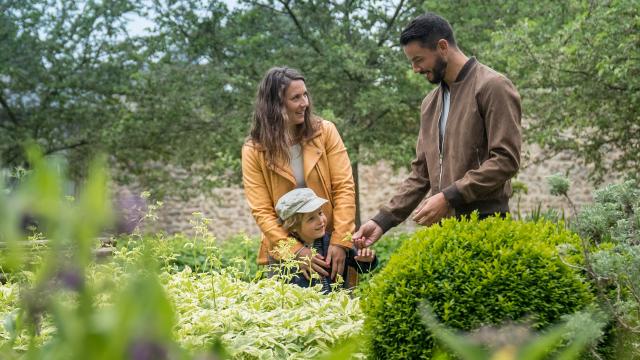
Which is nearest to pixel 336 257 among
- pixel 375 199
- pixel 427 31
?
pixel 427 31

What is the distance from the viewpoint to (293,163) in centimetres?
407

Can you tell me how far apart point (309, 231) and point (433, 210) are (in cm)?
76

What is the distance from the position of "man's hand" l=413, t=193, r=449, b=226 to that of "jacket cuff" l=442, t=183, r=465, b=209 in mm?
17

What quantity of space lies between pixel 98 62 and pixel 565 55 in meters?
8.31

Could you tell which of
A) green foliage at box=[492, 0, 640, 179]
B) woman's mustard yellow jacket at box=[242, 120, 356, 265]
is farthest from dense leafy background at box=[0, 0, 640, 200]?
woman's mustard yellow jacket at box=[242, 120, 356, 265]

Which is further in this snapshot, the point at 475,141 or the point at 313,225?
the point at 313,225

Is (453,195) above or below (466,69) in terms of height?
below

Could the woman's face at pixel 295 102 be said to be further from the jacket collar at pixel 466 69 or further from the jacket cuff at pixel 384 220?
the jacket collar at pixel 466 69

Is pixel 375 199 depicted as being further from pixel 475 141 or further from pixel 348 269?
pixel 475 141

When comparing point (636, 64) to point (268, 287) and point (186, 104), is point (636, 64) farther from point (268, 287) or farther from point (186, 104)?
point (186, 104)

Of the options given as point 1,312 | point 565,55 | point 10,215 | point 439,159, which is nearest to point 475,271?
point 439,159

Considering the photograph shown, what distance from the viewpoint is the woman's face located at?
13.0ft

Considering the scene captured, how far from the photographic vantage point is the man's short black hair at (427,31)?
343 centimetres

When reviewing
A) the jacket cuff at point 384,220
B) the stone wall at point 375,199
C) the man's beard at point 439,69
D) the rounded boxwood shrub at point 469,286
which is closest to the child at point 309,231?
the jacket cuff at point 384,220
